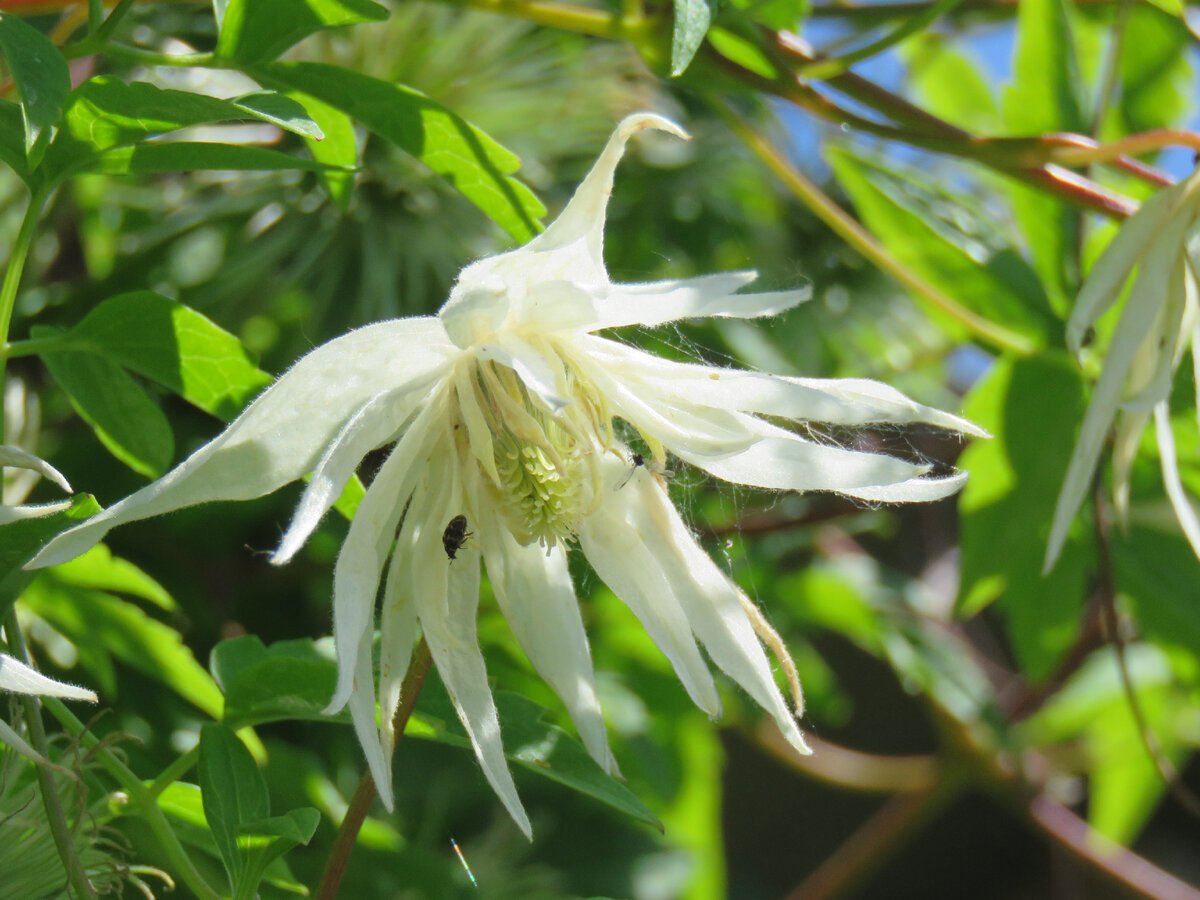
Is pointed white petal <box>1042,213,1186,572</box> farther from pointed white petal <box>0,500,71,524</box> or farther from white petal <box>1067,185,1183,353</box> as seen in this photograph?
pointed white petal <box>0,500,71,524</box>

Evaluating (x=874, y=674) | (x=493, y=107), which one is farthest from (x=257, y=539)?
(x=874, y=674)

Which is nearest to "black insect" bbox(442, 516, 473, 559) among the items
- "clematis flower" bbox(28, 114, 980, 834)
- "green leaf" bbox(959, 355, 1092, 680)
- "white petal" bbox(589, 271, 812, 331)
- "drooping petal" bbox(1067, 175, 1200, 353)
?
"clematis flower" bbox(28, 114, 980, 834)

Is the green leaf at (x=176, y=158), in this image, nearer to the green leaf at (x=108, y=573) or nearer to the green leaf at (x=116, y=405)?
the green leaf at (x=116, y=405)

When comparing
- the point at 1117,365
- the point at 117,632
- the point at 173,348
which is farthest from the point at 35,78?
the point at 1117,365

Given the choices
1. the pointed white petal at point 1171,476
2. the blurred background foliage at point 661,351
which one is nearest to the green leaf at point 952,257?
the blurred background foliage at point 661,351

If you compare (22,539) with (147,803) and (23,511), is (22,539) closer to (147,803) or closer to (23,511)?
(23,511)

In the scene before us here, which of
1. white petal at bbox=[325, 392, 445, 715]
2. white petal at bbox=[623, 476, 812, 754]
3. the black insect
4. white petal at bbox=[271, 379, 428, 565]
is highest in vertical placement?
white petal at bbox=[271, 379, 428, 565]

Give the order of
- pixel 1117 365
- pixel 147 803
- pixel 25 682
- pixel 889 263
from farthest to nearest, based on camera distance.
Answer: pixel 889 263, pixel 1117 365, pixel 147 803, pixel 25 682
